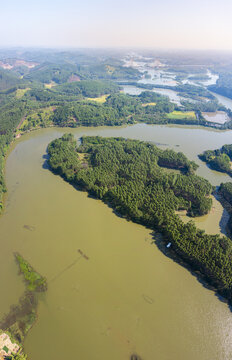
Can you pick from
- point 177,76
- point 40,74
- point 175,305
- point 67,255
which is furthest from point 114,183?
point 177,76

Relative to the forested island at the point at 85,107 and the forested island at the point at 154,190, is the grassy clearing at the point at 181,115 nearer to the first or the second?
the forested island at the point at 85,107

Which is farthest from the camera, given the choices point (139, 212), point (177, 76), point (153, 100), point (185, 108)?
point (177, 76)

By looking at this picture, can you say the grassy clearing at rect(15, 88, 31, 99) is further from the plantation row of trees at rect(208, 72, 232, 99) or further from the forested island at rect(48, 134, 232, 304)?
the plantation row of trees at rect(208, 72, 232, 99)

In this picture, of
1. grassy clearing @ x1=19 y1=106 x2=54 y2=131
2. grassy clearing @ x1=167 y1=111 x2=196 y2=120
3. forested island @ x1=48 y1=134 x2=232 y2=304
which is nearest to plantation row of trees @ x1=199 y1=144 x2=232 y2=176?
forested island @ x1=48 y1=134 x2=232 y2=304

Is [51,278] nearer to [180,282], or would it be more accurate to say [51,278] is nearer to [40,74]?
[180,282]

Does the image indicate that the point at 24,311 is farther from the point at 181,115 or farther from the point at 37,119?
the point at 181,115

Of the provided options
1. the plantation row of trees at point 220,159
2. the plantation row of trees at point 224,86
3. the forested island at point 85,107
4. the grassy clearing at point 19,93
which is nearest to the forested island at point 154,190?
the plantation row of trees at point 220,159
